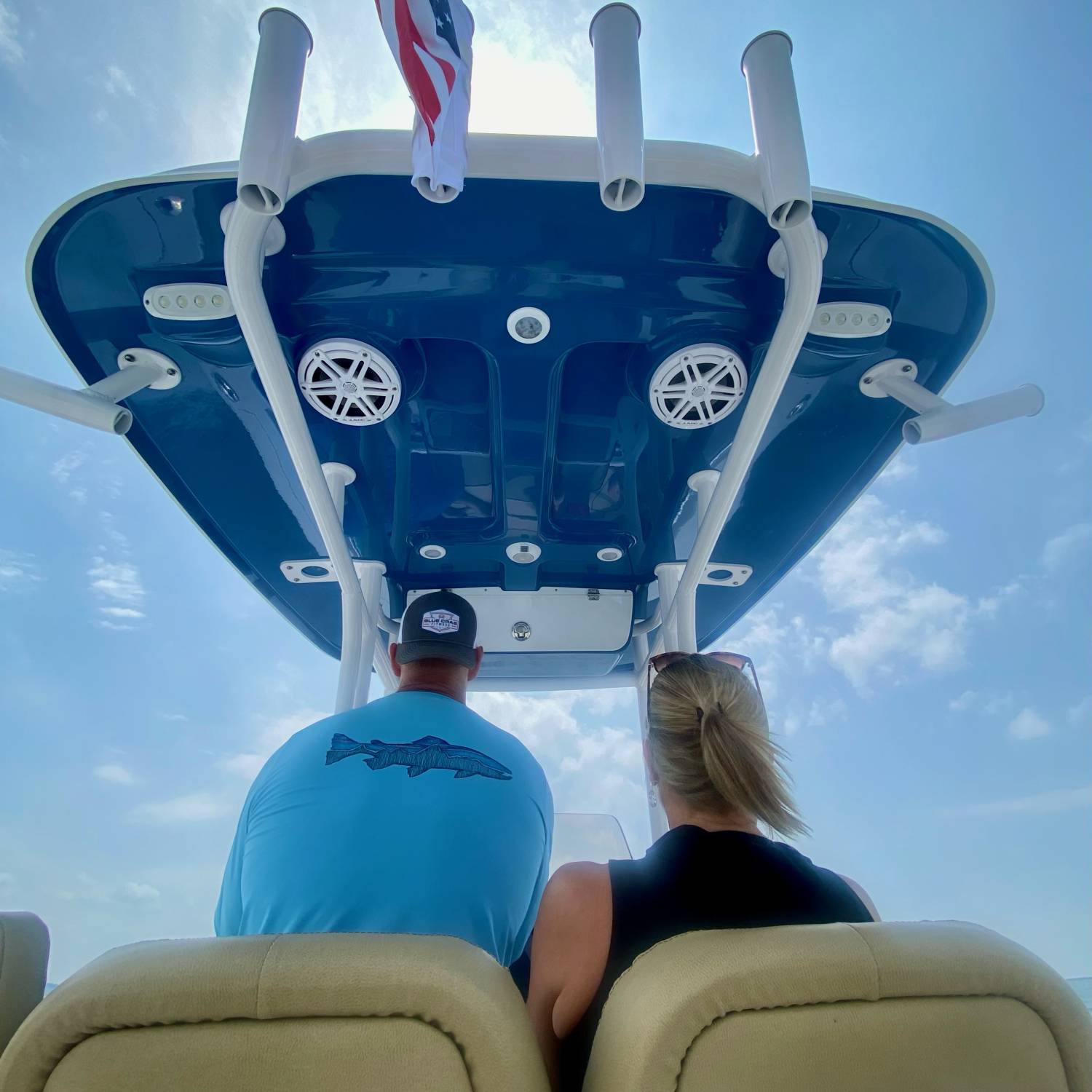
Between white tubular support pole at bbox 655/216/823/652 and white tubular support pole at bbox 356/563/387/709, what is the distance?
1124 millimetres

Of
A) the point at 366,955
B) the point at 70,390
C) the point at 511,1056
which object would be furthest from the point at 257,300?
Result: the point at 511,1056

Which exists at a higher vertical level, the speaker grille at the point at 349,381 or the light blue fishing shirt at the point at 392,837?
the speaker grille at the point at 349,381

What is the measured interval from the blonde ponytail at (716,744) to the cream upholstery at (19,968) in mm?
1145

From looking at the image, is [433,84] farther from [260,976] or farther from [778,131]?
[260,976]

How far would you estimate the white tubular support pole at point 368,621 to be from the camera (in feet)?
8.21

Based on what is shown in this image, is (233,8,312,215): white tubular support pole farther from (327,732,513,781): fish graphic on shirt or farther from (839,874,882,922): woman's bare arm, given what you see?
(839,874,882,922): woman's bare arm

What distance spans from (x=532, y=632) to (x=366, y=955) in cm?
233

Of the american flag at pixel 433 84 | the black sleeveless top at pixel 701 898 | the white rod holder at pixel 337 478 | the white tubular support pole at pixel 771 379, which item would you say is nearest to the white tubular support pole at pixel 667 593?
the white tubular support pole at pixel 771 379

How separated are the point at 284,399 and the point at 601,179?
92 cm

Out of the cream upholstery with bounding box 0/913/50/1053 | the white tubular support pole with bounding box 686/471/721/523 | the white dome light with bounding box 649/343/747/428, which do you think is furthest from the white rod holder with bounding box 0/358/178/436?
the white tubular support pole with bounding box 686/471/721/523

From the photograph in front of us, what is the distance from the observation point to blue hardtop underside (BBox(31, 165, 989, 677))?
1683mm

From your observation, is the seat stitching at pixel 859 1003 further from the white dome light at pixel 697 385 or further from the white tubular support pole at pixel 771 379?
the white dome light at pixel 697 385

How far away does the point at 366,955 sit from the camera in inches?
29.0

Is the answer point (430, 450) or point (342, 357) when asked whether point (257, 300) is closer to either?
point (342, 357)
